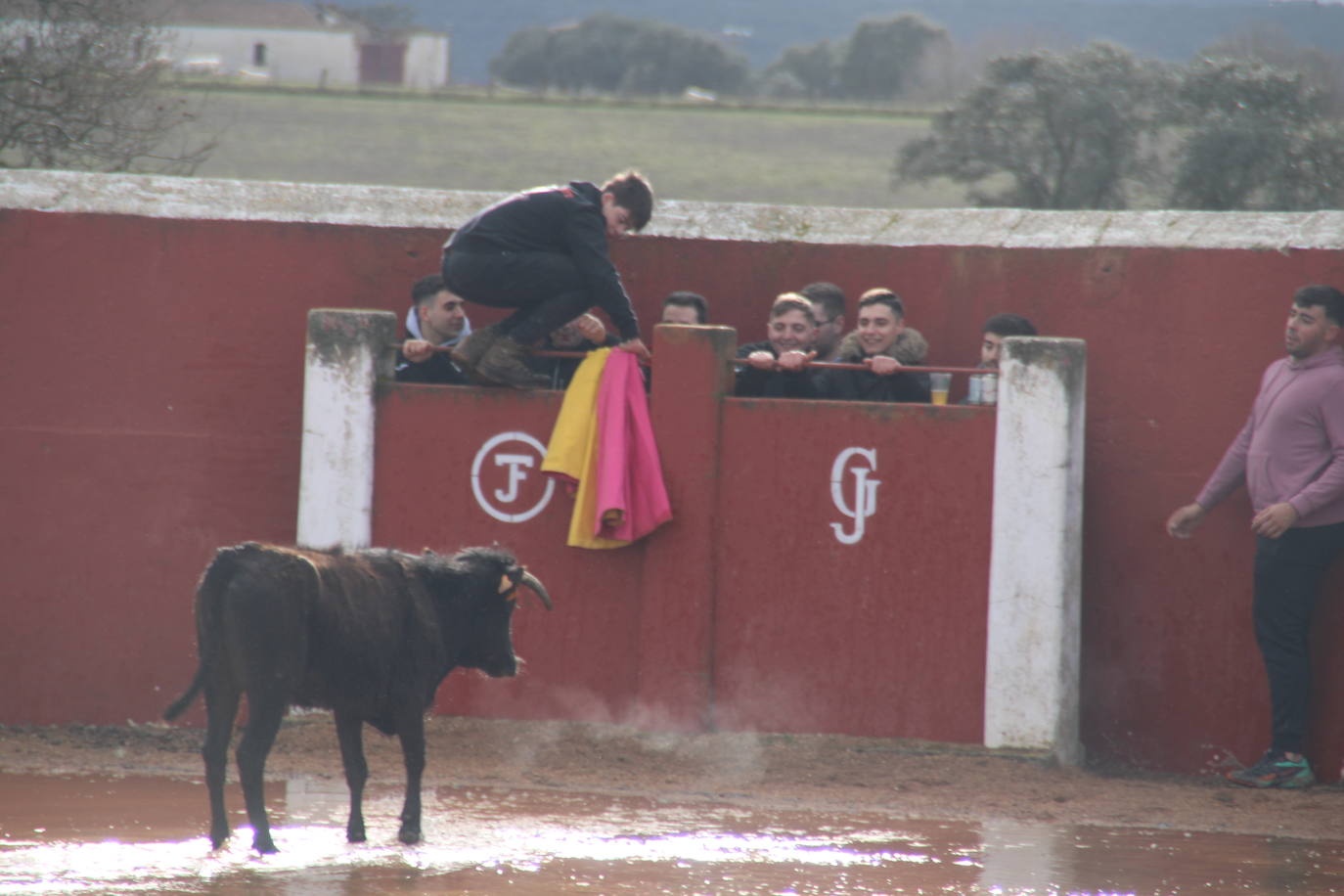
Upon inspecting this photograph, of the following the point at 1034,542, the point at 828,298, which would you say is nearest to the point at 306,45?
the point at 828,298

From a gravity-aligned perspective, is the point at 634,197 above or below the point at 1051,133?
below

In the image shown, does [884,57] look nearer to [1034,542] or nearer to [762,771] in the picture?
[1034,542]

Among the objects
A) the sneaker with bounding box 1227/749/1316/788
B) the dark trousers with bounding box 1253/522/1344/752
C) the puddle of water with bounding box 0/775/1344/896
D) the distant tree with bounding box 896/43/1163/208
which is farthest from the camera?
the distant tree with bounding box 896/43/1163/208

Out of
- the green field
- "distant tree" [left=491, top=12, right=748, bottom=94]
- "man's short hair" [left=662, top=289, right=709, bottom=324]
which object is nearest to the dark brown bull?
"man's short hair" [left=662, top=289, right=709, bottom=324]

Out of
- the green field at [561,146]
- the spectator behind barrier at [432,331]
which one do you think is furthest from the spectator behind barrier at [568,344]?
Answer: the green field at [561,146]

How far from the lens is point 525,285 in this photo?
7.75 metres

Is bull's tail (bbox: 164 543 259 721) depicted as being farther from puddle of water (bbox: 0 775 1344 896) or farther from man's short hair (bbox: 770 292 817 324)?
man's short hair (bbox: 770 292 817 324)

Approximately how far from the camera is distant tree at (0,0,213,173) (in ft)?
40.5

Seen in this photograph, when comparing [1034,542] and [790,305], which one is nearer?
[1034,542]

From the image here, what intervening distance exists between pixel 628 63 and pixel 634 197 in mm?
68620

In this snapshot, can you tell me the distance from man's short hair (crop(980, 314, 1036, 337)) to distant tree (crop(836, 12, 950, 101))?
196ft

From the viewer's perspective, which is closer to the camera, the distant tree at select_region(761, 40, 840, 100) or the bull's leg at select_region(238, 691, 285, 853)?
the bull's leg at select_region(238, 691, 285, 853)

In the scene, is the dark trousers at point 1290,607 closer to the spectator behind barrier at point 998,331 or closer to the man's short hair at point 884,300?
the spectator behind barrier at point 998,331

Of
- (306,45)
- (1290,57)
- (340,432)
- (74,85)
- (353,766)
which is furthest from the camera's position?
(306,45)
